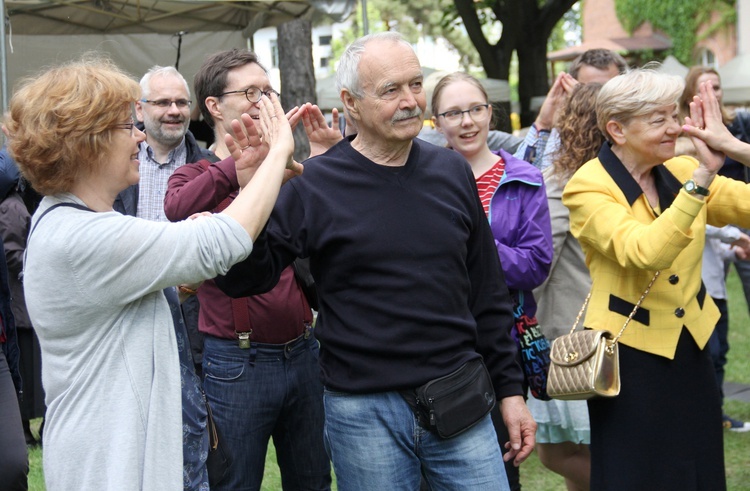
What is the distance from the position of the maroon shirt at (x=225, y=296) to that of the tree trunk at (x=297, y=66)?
729 cm

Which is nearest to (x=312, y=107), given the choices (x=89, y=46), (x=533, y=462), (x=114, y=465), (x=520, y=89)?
(x=114, y=465)

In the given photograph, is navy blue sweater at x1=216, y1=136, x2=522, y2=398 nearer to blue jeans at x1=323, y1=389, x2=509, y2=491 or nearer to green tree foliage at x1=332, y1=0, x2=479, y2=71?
blue jeans at x1=323, y1=389, x2=509, y2=491

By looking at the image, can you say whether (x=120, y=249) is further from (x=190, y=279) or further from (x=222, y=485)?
(x=222, y=485)

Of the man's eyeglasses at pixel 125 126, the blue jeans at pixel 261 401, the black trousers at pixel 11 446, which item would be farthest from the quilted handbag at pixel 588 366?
the black trousers at pixel 11 446

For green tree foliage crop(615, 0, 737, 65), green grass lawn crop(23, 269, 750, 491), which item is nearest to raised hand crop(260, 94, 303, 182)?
green grass lawn crop(23, 269, 750, 491)

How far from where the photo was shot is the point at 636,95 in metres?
3.80

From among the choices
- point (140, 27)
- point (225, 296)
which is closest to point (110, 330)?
point (225, 296)

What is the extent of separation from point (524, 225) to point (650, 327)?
0.73m

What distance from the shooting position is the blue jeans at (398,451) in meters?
3.05

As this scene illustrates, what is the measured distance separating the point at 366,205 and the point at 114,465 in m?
1.07

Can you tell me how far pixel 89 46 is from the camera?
9297mm

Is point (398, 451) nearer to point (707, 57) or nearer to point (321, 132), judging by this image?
point (321, 132)

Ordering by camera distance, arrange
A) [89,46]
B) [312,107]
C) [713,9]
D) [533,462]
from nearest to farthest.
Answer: [312,107]
[533,462]
[89,46]
[713,9]

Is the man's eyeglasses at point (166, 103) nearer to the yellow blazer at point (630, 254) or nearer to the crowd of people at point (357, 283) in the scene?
the crowd of people at point (357, 283)
